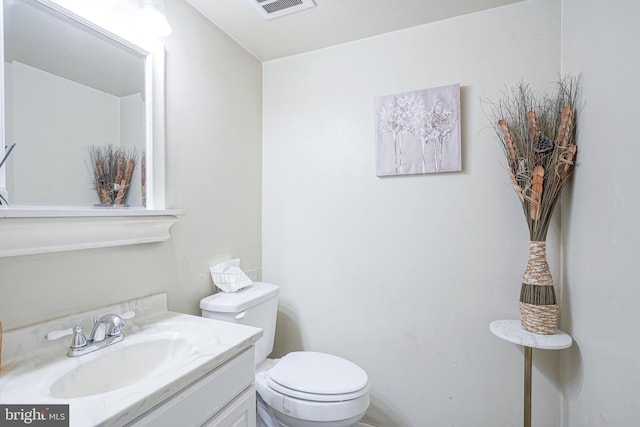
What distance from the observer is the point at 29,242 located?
0.81m

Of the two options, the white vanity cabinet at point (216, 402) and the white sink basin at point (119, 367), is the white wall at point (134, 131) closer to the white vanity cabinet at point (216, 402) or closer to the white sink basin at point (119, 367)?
the white sink basin at point (119, 367)

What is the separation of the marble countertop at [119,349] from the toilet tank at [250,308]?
0.49 feet

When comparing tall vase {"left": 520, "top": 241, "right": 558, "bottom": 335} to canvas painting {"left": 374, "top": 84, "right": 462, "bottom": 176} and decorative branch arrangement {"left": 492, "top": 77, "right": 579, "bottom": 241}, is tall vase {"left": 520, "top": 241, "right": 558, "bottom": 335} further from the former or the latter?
canvas painting {"left": 374, "top": 84, "right": 462, "bottom": 176}

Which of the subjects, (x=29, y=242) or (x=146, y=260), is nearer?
(x=29, y=242)

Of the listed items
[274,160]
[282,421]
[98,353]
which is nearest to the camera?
[98,353]

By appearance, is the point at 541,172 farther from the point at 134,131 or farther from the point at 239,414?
the point at 134,131

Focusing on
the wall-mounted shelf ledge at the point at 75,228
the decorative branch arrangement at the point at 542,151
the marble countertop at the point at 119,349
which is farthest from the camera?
the decorative branch arrangement at the point at 542,151

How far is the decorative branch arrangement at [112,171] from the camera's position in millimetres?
1059

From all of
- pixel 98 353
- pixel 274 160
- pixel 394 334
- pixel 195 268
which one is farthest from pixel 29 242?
pixel 394 334

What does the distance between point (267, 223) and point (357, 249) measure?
63 cm

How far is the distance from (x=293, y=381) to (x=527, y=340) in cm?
97

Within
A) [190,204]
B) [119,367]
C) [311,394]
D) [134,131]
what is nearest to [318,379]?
[311,394]

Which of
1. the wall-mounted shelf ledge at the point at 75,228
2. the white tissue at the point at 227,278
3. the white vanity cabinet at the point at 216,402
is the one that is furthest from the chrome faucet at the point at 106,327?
the white tissue at the point at 227,278

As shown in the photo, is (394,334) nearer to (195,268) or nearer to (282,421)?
(282,421)
